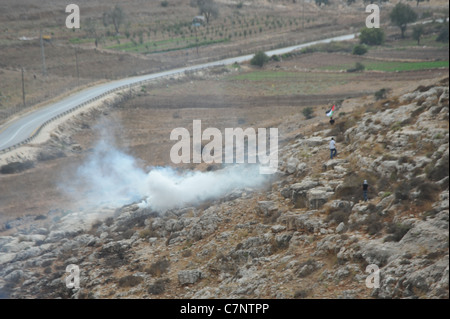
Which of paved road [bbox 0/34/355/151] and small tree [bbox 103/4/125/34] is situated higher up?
small tree [bbox 103/4/125/34]

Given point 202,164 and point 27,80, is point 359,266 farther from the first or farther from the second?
point 27,80

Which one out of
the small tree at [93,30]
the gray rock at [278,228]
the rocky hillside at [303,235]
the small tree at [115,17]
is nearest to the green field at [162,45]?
the small tree at [93,30]

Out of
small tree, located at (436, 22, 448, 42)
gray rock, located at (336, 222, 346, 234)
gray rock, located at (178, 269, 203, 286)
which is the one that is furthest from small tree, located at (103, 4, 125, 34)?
gray rock, located at (336, 222, 346, 234)

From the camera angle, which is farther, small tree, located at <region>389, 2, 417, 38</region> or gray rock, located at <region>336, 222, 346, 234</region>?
small tree, located at <region>389, 2, 417, 38</region>

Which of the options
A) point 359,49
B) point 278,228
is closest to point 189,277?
point 278,228

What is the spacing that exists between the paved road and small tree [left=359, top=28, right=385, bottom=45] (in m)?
11.5

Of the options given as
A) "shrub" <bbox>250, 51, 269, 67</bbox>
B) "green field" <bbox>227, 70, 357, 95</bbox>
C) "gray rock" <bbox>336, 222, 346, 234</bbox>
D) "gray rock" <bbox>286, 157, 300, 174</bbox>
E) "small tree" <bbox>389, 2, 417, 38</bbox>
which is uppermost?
"small tree" <bbox>389, 2, 417, 38</bbox>

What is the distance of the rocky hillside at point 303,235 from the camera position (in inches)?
770

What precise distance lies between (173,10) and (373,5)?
1677 inches

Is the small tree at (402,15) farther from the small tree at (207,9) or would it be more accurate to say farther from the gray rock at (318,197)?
the gray rock at (318,197)

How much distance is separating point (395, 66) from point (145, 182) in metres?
38.5

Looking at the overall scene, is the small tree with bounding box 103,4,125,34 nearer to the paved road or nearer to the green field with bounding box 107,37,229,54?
the green field with bounding box 107,37,229,54

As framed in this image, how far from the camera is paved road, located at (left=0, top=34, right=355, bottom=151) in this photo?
51219 mm

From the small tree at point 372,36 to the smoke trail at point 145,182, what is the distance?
4548cm
